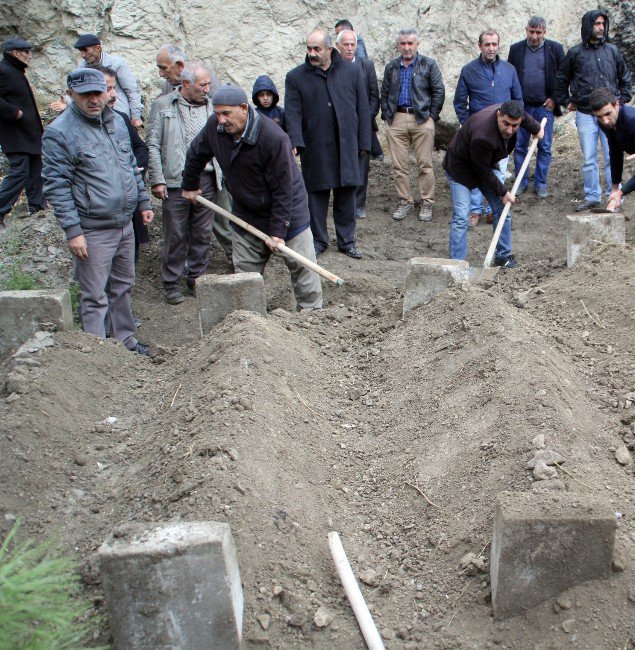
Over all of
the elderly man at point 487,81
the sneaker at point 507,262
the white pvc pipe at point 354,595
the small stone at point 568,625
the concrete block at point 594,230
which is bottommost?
the sneaker at point 507,262

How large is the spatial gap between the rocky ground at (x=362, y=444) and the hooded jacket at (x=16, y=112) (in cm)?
331

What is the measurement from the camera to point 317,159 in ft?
27.4

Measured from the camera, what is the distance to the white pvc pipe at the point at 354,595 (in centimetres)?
321

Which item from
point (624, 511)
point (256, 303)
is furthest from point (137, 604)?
point (256, 303)

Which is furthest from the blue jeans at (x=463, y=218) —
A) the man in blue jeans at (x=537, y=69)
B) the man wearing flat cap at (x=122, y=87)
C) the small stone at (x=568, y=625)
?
the small stone at (x=568, y=625)

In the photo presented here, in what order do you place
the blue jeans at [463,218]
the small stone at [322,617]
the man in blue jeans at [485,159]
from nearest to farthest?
the small stone at [322,617], the man in blue jeans at [485,159], the blue jeans at [463,218]

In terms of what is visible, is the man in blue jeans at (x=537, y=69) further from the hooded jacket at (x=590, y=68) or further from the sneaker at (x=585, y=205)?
the sneaker at (x=585, y=205)

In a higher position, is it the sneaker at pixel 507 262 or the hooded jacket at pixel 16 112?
the hooded jacket at pixel 16 112

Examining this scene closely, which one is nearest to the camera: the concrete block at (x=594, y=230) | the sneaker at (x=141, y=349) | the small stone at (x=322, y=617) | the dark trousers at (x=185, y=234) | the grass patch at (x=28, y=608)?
the grass patch at (x=28, y=608)

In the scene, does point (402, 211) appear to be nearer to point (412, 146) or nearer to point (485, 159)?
point (412, 146)

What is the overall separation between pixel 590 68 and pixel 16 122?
620 cm

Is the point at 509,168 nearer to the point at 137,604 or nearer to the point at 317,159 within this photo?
the point at 317,159

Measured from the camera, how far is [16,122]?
26.8 feet

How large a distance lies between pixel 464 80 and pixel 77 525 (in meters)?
7.06
